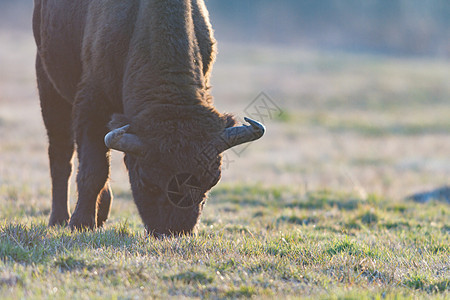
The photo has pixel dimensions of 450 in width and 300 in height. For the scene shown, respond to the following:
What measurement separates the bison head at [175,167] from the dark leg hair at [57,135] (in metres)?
2.57

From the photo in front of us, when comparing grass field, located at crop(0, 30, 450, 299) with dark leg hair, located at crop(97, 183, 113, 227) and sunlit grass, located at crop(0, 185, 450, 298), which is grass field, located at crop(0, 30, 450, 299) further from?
dark leg hair, located at crop(97, 183, 113, 227)

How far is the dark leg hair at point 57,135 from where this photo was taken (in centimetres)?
822

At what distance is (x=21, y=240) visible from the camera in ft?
17.8

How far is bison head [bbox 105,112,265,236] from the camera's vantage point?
18.7 ft

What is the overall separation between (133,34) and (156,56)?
1.74 ft

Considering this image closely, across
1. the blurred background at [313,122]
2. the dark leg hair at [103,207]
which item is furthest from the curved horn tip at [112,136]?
the blurred background at [313,122]

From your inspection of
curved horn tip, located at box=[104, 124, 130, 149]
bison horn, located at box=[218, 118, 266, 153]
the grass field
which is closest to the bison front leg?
the grass field

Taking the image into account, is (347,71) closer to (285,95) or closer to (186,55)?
(285,95)

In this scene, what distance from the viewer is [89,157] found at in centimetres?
656

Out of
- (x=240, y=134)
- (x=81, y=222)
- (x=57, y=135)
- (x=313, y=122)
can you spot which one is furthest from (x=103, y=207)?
(x=313, y=122)

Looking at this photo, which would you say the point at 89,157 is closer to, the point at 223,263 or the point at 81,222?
the point at 81,222

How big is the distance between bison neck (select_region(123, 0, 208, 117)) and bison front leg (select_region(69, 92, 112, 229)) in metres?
0.49

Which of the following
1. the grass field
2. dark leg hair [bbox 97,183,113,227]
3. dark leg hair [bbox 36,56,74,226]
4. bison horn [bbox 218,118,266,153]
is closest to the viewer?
the grass field

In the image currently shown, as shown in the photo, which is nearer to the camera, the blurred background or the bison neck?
the bison neck
